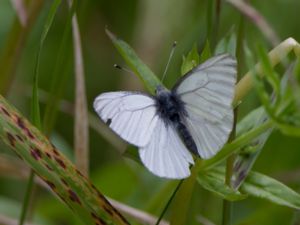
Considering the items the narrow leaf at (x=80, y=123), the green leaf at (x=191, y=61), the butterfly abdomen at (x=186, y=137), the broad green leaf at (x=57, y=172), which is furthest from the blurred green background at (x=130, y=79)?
the broad green leaf at (x=57, y=172)

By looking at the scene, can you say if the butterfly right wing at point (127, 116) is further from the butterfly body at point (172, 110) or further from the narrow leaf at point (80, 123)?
the narrow leaf at point (80, 123)

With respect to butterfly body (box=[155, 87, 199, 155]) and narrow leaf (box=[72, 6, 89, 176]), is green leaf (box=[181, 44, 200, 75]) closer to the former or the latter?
butterfly body (box=[155, 87, 199, 155])

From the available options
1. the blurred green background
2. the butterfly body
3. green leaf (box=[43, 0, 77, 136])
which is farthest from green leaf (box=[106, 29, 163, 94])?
the blurred green background

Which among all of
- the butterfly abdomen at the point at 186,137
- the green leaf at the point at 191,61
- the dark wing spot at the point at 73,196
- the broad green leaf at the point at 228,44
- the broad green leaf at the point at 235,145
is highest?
the green leaf at the point at 191,61

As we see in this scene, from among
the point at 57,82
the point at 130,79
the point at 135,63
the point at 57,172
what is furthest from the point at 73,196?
the point at 130,79

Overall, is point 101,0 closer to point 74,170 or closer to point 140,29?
point 140,29

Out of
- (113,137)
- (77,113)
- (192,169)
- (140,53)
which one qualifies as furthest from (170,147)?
(140,53)
